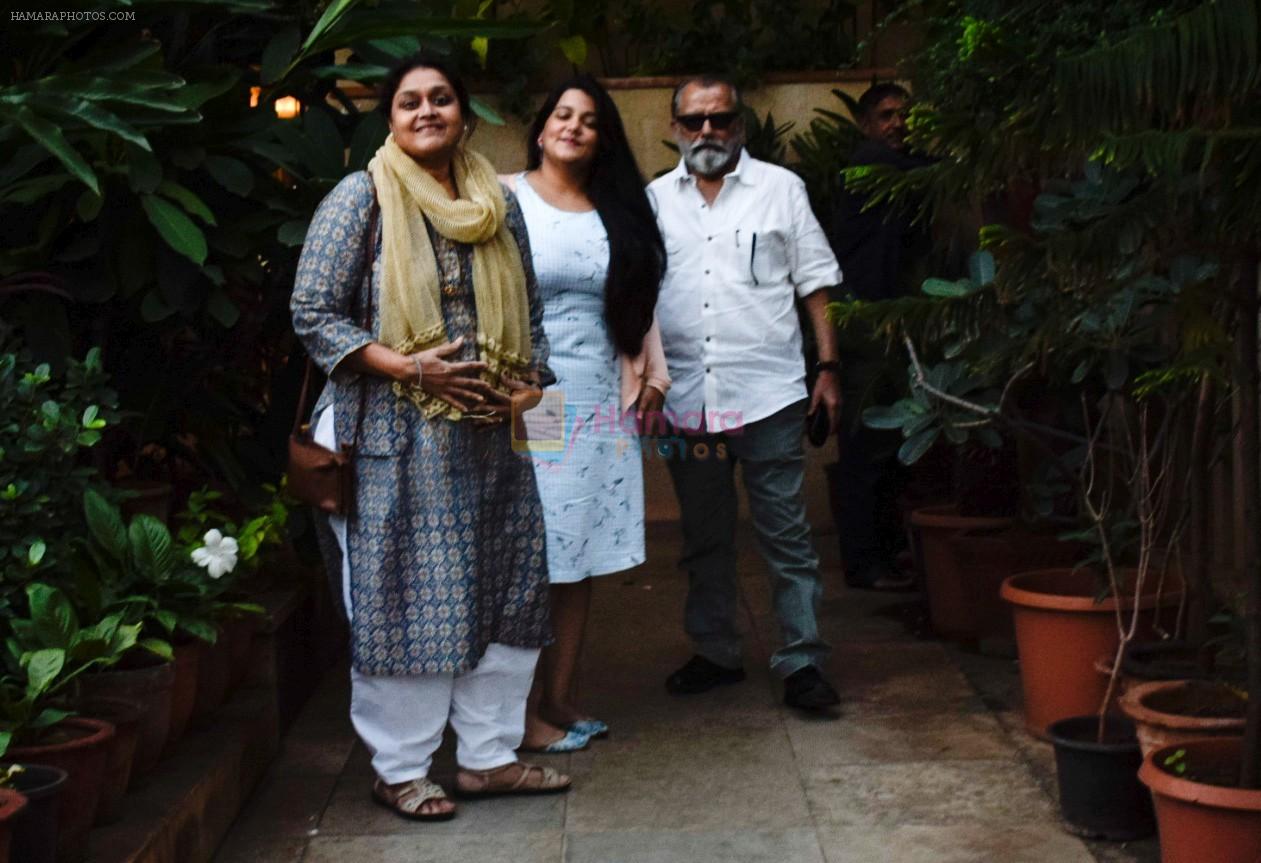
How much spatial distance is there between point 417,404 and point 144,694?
3.06ft

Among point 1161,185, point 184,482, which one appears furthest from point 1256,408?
point 184,482

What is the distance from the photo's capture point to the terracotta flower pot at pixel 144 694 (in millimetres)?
3951

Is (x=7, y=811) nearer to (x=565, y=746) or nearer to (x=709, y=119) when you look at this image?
(x=565, y=746)

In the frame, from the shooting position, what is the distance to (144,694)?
13.1ft

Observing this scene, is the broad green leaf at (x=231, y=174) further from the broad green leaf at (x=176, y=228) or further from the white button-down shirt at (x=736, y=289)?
the white button-down shirt at (x=736, y=289)

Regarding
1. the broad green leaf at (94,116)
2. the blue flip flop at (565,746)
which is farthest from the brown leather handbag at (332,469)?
the blue flip flop at (565,746)

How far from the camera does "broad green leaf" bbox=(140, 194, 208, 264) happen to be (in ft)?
14.9

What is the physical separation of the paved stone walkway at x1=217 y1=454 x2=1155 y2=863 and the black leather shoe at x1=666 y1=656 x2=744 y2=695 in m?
0.04

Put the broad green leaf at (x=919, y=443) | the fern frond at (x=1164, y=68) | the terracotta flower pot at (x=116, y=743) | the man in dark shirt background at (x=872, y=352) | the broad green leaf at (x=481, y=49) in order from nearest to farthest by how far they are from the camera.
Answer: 1. the fern frond at (x=1164, y=68)
2. the terracotta flower pot at (x=116, y=743)
3. the broad green leaf at (x=919, y=443)
4. the man in dark shirt background at (x=872, y=352)
5. the broad green leaf at (x=481, y=49)

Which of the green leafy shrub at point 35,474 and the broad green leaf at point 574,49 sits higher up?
the broad green leaf at point 574,49

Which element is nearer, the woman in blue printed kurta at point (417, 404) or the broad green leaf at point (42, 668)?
the broad green leaf at point (42, 668)

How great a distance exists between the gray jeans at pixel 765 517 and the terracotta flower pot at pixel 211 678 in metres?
1.52

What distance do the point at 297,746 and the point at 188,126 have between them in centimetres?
176

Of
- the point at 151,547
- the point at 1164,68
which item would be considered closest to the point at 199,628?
the point at 151,547
